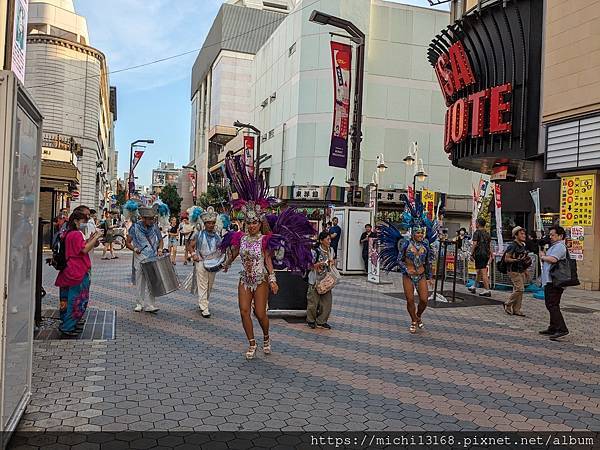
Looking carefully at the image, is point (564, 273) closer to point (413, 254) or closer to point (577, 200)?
point (413, 254)

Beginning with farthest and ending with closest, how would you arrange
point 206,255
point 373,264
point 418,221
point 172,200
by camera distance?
point 172,200 < point 373,264 < point 206,255 < point 418,221

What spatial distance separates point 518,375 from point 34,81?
4276cm

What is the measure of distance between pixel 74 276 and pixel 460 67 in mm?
18427

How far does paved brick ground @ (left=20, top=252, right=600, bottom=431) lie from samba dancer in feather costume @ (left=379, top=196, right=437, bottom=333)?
51 centimetres

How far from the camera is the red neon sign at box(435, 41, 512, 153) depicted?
19125 mm

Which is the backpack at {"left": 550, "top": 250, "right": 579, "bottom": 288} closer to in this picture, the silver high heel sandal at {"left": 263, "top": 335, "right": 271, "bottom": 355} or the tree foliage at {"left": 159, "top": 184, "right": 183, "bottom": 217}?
the silver high heel sandal at {"left": 263, "top": 335, "right": 271, "bottom": 355}

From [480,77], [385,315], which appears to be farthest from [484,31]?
[385,315]

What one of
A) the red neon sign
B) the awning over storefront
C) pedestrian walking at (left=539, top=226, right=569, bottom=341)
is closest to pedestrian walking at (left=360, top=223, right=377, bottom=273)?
the red neon sign

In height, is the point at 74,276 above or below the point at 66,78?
below

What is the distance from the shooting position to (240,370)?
5.72 meters

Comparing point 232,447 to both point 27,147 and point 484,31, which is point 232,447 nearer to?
point 27,147

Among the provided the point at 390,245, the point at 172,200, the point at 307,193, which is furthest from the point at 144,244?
the point at 172,200

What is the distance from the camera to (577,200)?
51.1ft

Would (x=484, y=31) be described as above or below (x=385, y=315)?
above
